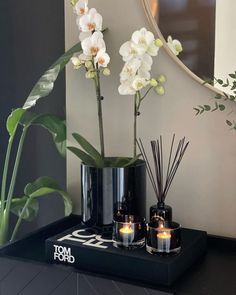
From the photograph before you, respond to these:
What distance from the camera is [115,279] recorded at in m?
0.99

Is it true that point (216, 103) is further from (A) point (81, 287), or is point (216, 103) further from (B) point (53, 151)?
(B) point (53, 151)

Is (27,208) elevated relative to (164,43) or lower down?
lower down

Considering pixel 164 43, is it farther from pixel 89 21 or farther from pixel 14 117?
pixel 14 117

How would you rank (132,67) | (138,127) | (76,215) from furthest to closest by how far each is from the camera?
(76,215) < (138,127) < (132,67)

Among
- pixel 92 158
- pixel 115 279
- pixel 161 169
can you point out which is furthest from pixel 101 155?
pixel 115 279

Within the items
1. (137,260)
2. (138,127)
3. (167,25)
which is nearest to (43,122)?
(138,127)

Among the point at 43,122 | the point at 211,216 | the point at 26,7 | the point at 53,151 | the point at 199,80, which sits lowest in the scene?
the point at 211,216

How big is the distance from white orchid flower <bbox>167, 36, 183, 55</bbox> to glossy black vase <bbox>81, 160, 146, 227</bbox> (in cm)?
32

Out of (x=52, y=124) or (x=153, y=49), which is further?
(x=52, y=124)

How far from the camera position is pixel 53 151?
5.56ft

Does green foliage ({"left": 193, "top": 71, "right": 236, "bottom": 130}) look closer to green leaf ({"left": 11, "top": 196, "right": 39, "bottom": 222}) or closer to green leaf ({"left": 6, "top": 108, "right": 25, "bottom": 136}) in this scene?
green leaf ({"left": 6, "top": 108, "right": 25, "bottom": 136})

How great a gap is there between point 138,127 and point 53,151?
1.62 ft

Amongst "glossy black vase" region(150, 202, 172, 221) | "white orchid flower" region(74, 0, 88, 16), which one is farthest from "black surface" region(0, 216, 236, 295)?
"white orchid flower" region(74, 0, 88, 16)

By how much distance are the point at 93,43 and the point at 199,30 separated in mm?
280
